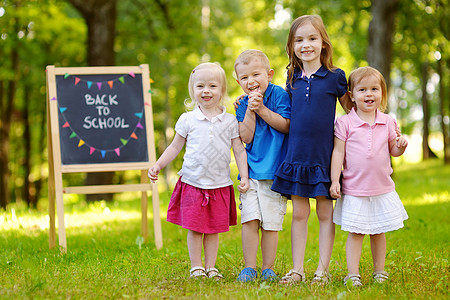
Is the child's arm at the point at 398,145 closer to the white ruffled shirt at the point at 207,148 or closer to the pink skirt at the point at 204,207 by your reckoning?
the white ruffled shirt at the point at 207,148

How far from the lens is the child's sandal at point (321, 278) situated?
3.89 metres

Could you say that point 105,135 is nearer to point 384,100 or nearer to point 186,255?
point 186,255

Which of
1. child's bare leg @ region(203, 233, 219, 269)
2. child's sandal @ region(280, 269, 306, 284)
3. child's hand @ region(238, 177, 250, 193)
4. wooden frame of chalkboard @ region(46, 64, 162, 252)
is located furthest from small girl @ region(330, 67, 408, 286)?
wooden frame of chalkboard @ region(46, 64, 162, 252)

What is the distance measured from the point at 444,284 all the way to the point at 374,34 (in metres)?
8.85

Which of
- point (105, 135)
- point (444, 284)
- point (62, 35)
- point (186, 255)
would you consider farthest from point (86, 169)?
point (62, 35)

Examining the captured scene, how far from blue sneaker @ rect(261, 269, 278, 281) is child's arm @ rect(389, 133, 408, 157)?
1.36 metres

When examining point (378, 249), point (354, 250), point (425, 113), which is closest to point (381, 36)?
point (378, 249)

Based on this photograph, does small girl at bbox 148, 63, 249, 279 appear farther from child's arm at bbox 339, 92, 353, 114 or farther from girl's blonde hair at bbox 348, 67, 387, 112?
girl's blonde hair at bbox 348, 67, 387, 112

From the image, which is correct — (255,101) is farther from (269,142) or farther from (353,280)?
(353,280)

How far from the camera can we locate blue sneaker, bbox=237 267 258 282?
13.0 feet

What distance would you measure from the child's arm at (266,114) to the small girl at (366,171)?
1.37ft

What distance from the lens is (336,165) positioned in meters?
3.90

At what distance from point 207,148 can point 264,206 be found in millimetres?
655

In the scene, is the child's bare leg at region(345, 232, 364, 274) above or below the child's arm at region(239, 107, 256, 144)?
below
